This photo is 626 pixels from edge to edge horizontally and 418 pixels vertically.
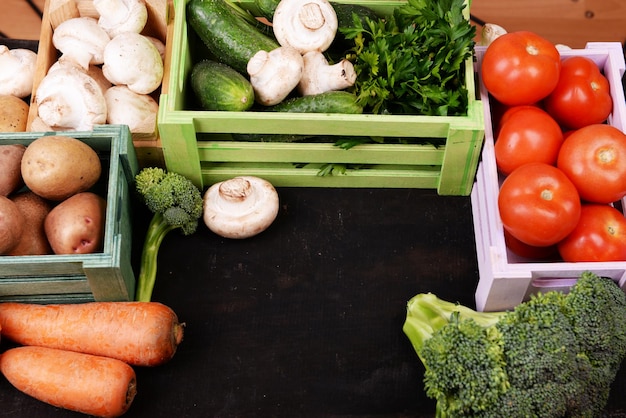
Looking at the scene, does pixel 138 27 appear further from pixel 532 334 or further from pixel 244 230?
pixel 532 334

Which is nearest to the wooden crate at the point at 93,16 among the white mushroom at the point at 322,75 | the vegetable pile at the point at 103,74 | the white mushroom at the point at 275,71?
the vegetable pile at the point at 103,74

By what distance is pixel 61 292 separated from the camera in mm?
1811

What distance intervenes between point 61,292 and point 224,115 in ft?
1.71

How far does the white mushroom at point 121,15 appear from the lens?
200 cm

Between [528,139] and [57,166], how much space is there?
99cm

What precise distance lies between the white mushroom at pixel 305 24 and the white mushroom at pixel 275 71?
0.04 m

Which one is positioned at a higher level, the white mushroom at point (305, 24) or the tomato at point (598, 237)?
the white mushroom at point (305, 24)

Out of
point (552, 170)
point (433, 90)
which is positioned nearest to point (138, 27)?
point (433, 90)

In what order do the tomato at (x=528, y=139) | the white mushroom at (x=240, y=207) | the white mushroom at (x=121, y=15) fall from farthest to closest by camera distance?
1. the white mushroom at (x=121, y=15)
2. the white mushroom at (x=240, y=207)
3. the tomato at (x=528, y=139)

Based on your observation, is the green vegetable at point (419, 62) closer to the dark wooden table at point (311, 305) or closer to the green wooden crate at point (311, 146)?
the green wooden crate at point (311, 146)

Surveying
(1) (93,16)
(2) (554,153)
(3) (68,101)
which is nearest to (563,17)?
(2) (554,153)

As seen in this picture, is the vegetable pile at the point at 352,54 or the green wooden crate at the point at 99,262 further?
the vegetable pile at the point at 352,54

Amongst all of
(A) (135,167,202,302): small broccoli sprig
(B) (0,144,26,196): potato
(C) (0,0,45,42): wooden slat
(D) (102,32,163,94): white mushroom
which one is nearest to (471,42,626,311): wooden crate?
(A) (135,167,202,302): small broccoli sprig

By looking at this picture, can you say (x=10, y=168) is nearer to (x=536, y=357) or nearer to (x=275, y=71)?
(x=275, y=71)
